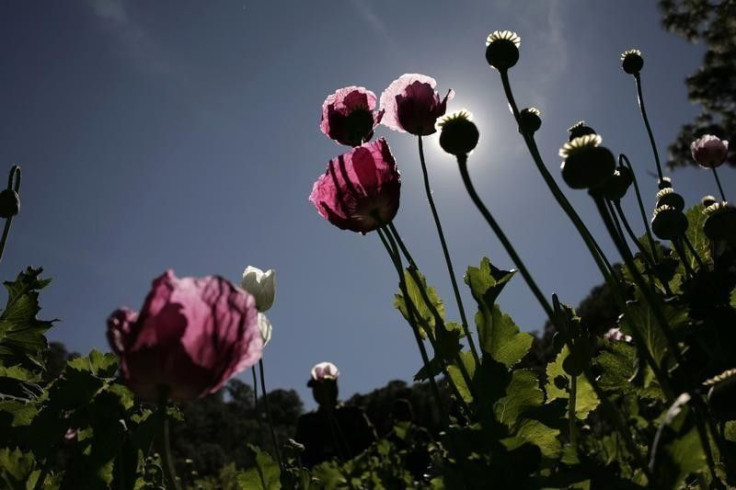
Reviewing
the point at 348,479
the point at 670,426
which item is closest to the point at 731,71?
the point at 348,479

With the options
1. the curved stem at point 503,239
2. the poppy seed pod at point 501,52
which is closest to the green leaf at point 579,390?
the curved stem at point 503,239

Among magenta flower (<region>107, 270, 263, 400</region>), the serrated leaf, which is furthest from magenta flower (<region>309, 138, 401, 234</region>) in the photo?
magenta flower (<region>107, 270, 263, 400</region>)

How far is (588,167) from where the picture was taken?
899 mm

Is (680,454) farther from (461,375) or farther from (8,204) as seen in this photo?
(8,204)

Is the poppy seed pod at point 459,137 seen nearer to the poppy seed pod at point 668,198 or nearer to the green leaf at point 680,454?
the green leaf at point 680,454

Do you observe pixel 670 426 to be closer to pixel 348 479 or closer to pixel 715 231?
pixel 715 231

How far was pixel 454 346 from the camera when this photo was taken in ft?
4.06

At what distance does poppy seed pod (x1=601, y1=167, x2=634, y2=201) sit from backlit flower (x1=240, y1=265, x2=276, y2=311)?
973 mm

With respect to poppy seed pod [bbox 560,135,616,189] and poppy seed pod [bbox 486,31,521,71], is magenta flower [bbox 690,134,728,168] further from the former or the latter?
poppy seed pod [bbox 560,135,616,189]

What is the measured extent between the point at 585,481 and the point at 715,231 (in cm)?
56

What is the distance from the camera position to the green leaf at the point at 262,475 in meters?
1.56

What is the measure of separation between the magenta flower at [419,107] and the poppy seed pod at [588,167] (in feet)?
2.38

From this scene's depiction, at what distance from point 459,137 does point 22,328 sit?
146 cm

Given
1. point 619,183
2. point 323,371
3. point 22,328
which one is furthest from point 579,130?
point 323,371
